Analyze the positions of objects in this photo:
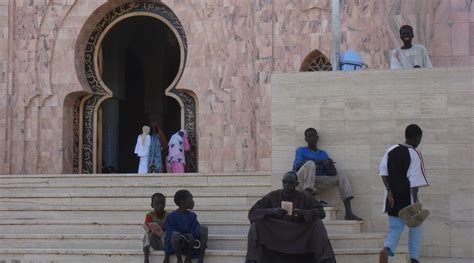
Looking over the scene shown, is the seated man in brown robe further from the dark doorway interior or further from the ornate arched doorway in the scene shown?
the dark doorway interior

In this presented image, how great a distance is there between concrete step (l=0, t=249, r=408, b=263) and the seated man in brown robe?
96cm

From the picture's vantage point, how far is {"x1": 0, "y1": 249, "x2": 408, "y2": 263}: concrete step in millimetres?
9078

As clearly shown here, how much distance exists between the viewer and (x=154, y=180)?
1220cm

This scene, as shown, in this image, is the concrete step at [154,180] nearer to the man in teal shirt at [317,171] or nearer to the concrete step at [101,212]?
the concrete step at [101,212]

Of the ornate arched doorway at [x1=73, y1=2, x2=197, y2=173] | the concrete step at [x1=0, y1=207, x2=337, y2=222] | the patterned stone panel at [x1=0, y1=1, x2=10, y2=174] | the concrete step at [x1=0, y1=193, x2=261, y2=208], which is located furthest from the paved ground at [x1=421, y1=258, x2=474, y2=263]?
the patterned stone panel at [x1=0, y1=1, x2=10, y2=174]

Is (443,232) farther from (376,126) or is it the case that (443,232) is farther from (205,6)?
(205,6)

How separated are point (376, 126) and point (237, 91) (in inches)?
238

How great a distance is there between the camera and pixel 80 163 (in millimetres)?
17188

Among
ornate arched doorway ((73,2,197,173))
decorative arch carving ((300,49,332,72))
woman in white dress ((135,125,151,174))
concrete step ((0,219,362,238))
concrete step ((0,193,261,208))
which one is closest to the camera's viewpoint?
concrete step ((0,219,362,238))

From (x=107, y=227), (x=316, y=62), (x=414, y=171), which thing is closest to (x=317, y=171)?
(x=414, y=171)

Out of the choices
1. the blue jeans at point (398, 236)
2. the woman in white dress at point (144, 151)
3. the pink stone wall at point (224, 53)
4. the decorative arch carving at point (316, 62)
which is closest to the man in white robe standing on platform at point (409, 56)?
the blue jeans at point (398, 236)

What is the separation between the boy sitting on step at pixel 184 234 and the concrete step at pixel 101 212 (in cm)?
138

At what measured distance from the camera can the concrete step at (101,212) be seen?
34.8 feet

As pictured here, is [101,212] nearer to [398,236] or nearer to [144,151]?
[398,236]
